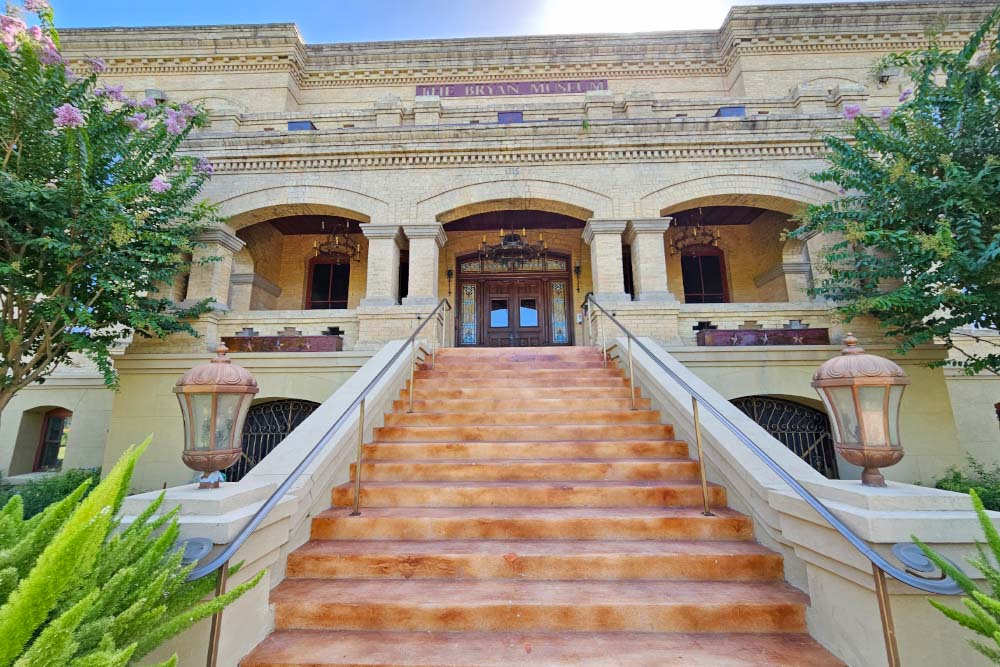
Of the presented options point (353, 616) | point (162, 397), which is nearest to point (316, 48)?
point (162, 397)

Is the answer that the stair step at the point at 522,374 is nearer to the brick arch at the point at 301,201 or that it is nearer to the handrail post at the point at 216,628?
the brick arch at the point at 301,201

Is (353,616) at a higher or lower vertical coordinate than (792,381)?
lower

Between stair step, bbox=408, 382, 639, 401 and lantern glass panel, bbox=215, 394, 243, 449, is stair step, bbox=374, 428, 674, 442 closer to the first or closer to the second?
stair step, bbox=408, 382, 639, 401

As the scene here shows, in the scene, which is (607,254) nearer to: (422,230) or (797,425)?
(422,230)

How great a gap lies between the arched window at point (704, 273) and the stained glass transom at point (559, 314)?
3338 millimetres

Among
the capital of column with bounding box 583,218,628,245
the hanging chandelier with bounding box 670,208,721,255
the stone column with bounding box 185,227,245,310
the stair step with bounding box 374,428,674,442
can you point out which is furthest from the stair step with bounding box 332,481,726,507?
the hanging chandelier with bounding box 670,208,721,255

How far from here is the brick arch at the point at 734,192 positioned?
28.7 ft

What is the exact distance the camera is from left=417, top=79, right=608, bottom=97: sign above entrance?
45.1 feet

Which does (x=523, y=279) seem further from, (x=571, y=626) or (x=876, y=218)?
(x=571, y=626)

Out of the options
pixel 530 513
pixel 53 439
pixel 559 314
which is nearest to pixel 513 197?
pixel 559 314

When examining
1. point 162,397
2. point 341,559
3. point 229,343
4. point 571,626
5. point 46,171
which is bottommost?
point 571,626

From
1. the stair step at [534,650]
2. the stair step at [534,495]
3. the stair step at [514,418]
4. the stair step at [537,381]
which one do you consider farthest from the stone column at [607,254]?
the stair step at [534,650]

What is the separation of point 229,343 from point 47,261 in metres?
2.70

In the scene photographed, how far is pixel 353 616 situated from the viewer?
264cm
